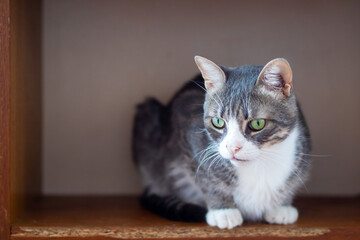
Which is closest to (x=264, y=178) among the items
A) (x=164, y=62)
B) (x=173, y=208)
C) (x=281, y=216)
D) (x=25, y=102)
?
(x=281, y=216)

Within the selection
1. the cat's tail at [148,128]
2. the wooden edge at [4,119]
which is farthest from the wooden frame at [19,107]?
the cat's tail at [148,128]

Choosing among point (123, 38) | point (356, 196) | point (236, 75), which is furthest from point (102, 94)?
point (356, 196)

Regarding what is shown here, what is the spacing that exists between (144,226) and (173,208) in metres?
0.13

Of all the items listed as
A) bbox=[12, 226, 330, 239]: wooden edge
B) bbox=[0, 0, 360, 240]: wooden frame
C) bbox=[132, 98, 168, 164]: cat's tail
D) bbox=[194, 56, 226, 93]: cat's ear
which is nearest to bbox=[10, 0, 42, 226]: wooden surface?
bbox=[0, 0, 360, 240]: wooden frame

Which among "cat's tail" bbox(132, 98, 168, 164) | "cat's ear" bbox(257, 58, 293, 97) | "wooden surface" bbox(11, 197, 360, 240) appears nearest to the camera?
"cat's ear" bbox(257, 58, 293, 97)

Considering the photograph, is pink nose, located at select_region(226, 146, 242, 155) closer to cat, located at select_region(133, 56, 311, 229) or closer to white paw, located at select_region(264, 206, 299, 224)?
cat, located at select_region(133, 56, 311, 229)

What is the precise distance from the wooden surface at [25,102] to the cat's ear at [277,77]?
624mm

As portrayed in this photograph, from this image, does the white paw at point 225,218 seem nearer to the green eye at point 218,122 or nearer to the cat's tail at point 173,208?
the cat's tail at point 173,208

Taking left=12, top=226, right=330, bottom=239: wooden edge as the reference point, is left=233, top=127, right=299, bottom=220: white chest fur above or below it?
above

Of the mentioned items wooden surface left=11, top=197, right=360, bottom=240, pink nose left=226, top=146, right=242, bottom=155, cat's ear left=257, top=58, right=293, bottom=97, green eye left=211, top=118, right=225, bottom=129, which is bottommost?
wooden surface left=11, top=197, right=360, bottom=240

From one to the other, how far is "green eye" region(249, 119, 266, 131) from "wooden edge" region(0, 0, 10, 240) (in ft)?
1.93

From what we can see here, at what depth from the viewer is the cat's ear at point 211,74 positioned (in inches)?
46.3

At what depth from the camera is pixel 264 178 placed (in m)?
1.24

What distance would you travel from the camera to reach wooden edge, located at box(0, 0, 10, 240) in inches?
44.1
